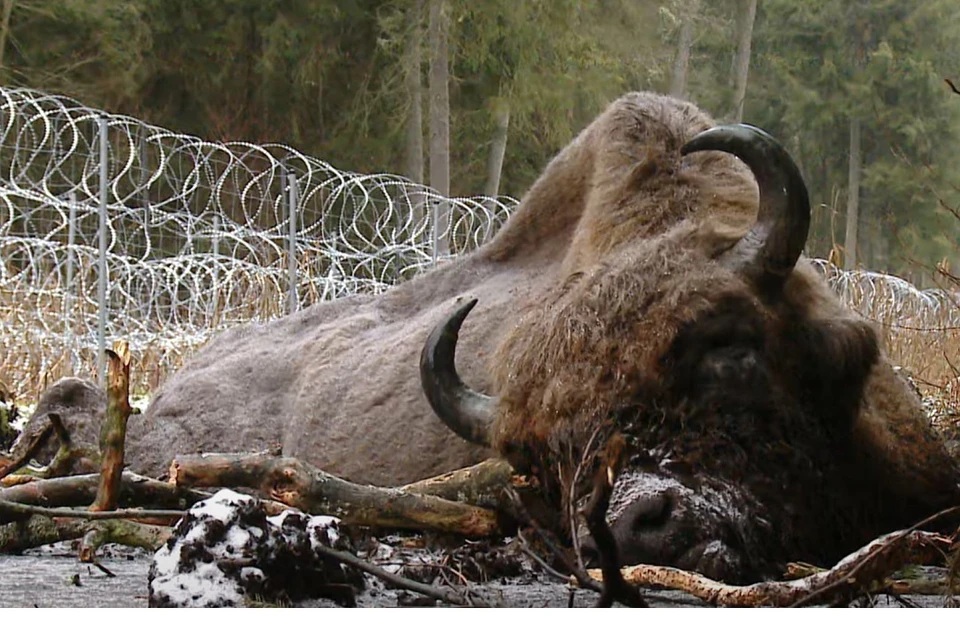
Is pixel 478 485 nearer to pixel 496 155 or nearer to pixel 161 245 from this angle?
pixel 496 155

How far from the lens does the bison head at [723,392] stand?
2834 millimetres

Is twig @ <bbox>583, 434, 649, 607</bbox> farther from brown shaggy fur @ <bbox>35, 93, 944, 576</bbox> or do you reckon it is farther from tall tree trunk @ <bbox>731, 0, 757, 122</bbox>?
tall tree trunk @ <bbox>731, 0, 757, 122</bbox>

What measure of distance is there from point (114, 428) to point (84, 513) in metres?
0.21

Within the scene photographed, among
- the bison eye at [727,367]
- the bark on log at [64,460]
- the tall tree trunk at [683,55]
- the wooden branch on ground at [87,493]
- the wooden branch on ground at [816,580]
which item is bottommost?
the bark on log at [64,460]

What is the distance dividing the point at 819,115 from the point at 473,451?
1485 millimetres

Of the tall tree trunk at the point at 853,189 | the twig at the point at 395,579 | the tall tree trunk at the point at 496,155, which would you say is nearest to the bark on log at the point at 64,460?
the twig at the point at 395,579

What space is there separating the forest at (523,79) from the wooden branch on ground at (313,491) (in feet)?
5.22

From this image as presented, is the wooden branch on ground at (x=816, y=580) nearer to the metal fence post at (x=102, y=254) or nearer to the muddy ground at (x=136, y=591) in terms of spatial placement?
the muddy ground at (x=136, y=591)

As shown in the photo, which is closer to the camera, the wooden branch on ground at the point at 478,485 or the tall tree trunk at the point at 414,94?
the wooden branch on ground at the point at 478,485

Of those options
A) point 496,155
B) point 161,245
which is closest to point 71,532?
point 496,155

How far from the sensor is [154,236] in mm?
6469
